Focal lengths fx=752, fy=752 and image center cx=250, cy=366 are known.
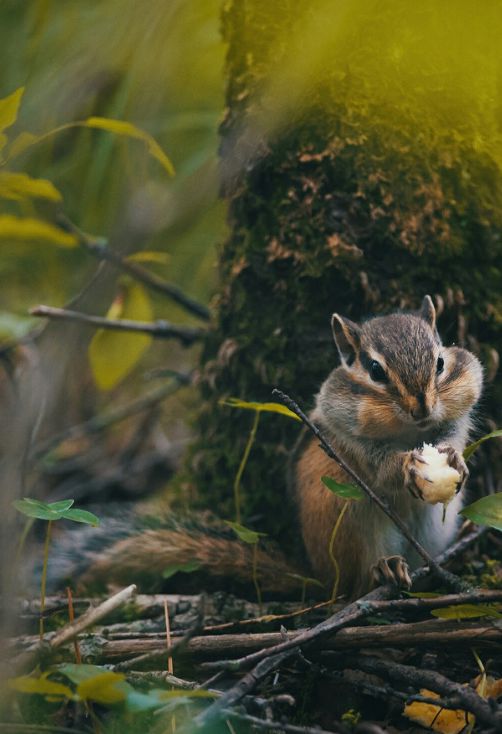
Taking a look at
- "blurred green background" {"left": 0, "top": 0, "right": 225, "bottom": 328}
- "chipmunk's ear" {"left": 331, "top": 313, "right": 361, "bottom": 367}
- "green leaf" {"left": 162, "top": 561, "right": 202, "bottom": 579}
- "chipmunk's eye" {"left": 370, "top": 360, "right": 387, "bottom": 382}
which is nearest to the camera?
"chipmunk's eye" {"left": 370, "top": 360, "right": 387, "bottom": 382}

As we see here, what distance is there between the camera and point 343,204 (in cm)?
260

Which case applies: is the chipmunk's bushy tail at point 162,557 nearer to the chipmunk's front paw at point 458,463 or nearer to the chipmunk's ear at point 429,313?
the chipmunk's front paw at point 458,463

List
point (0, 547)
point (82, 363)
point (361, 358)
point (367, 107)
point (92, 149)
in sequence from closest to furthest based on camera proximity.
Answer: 1. point (0, 547)
2. point (361, 358)
3. point (367, 107)
4. point (92, 149)
5. point (82, 363)

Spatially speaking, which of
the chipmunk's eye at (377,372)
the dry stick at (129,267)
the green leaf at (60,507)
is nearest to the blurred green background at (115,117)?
the dry stick at (129,267)

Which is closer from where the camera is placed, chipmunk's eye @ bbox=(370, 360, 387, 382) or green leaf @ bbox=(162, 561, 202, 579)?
chipmunk's eye @ bbox=(370, 360, 387, 382)

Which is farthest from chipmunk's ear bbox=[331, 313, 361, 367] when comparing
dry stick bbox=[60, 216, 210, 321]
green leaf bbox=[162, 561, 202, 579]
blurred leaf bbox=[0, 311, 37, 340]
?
blurred leaf bbox=[0, 311, 37, 340]

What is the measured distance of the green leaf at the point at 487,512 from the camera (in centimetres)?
161

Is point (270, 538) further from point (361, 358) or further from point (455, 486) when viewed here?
point (455, 486)

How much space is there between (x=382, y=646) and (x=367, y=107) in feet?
5.65

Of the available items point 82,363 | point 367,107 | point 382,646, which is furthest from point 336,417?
point 82,363

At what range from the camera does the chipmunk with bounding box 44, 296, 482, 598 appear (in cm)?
198

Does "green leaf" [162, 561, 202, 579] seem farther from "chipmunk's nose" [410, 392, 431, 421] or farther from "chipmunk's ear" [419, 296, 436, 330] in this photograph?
"chipmunk's ear" [419, 296, 436, 330]

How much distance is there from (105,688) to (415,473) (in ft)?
2.98

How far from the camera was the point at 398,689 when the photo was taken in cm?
174
